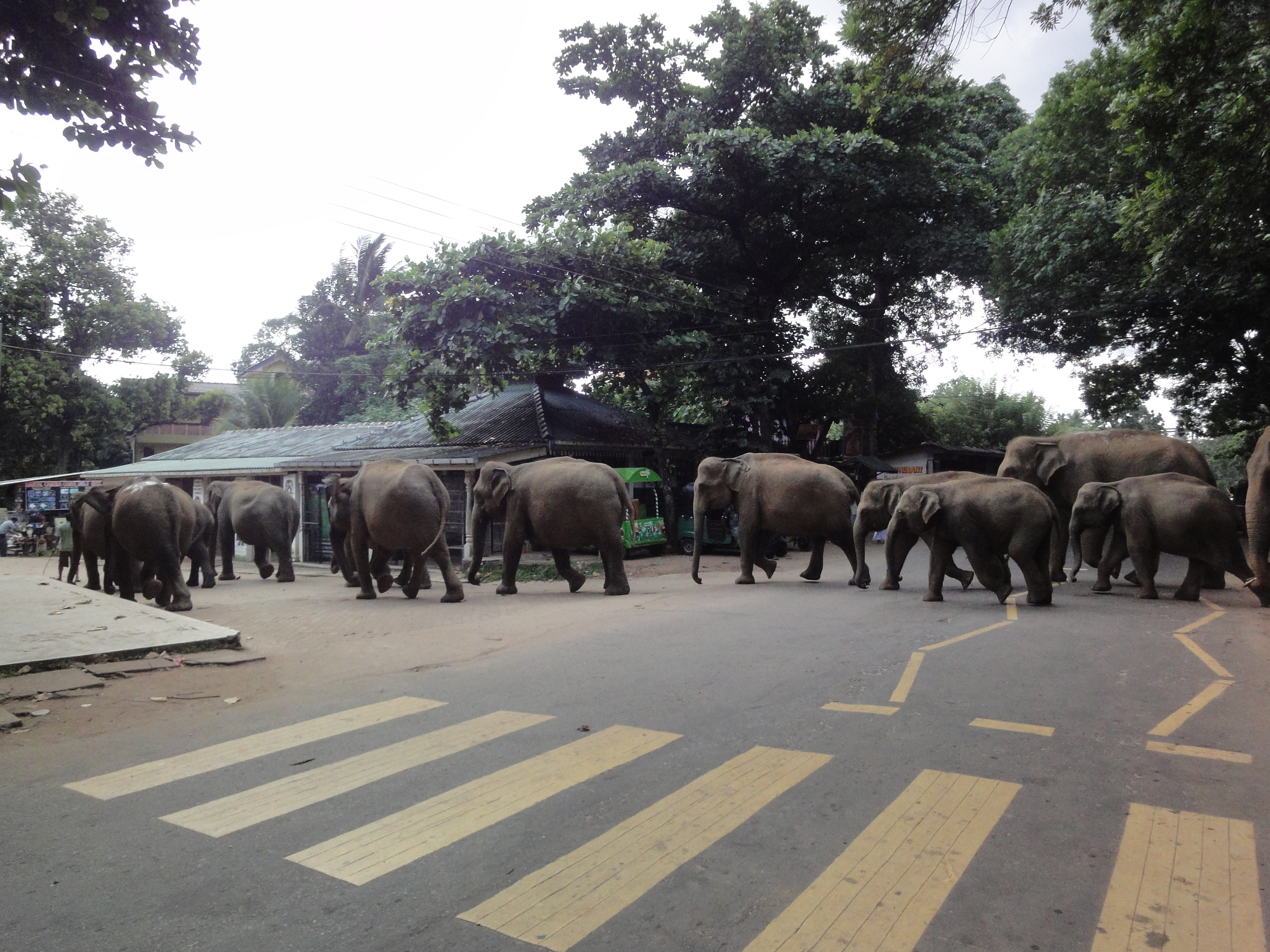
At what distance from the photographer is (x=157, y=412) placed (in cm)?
3356

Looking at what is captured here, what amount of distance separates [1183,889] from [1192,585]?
8.17 meters

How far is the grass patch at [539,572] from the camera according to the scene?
53.3 feet

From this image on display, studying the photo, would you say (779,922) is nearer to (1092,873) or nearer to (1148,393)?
(1092,873)

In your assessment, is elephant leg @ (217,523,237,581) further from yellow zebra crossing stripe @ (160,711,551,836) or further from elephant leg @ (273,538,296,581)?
yellow zebra crossing stripe @ (160,711,551,836)

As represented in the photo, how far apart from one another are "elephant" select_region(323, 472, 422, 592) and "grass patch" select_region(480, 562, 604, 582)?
269 cm

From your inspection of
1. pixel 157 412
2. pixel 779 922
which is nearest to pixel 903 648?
pixel 779 922

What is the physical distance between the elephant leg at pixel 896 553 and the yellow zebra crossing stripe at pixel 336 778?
6.87 meters

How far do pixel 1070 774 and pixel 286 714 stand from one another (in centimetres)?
455

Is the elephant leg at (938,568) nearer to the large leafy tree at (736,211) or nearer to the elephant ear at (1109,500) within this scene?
the elephant ear at (1109,500)

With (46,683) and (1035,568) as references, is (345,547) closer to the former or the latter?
(46,683)

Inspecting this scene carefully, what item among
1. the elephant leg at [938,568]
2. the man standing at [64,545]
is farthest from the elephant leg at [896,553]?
the man standing at [64,545]

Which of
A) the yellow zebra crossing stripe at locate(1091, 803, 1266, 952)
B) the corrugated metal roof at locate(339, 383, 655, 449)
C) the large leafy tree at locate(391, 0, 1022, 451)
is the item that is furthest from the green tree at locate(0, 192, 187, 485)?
the yellow zebra crossing stripe at locate(1091, 803, 1266, 952)

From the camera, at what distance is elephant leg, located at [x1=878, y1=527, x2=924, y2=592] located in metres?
10.9

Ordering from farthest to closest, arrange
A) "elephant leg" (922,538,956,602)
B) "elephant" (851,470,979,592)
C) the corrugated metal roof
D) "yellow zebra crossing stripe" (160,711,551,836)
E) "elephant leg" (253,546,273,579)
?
the corrugated metal roof < "elephant leg" (253,546,273,579) < "elephant" (851,470,979,592) < "elephant leg" (922,538,956,602) < "yellow zebra crossing stripe" (160,711,551,836)
